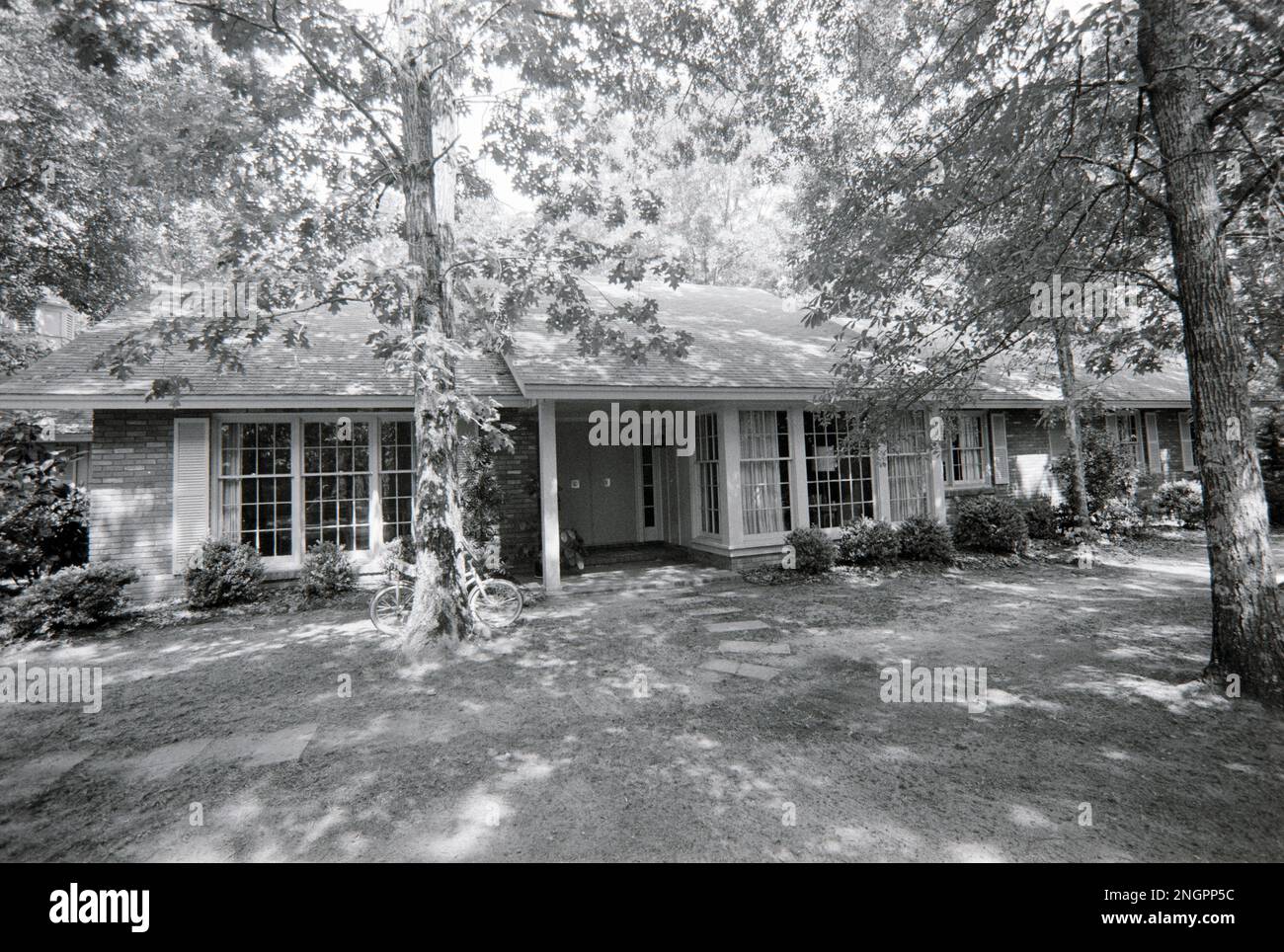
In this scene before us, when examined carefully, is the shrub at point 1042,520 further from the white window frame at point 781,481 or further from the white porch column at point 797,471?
the white window frame at point 781,481

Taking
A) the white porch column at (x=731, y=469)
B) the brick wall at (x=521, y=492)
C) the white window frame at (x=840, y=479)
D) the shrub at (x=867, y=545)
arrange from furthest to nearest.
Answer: the white window frame at (x=840, y=479), the brick wall at (x=521, y=492), the shrub at (x=867, y=545), the white porch column at (x=731, y=469)

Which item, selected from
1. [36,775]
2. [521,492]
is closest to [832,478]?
[521,492]

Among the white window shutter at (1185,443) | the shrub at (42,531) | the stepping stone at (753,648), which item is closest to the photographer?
the stepping stone at (753,648)

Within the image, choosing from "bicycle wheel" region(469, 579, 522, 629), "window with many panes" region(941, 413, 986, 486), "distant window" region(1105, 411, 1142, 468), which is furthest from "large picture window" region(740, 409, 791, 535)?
"distant window" region(1105, 411, 1142, 468)

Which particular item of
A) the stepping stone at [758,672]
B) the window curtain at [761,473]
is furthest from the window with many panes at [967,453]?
the stepping stone at [758,672]

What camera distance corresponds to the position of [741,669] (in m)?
5.63

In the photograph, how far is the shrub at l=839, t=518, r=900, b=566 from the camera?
10305mm

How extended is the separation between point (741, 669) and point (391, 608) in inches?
173

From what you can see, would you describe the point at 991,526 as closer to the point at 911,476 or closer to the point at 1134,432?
the point at 911,476

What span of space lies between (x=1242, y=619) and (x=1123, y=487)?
10425 mm

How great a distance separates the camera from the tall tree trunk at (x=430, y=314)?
630cm

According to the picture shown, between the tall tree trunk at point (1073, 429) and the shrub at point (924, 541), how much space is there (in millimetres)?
2916

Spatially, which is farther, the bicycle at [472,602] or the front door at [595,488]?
the front door at [595,488]

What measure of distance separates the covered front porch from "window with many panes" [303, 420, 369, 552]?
2783 mm
